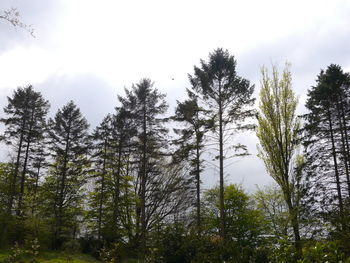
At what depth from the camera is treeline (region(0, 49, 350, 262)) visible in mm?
10875

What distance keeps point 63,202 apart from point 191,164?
14645 millimetres

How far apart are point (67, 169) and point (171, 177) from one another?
11270 mm

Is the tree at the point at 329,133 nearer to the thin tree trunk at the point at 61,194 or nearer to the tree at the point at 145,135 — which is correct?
the tree at the point at 145,135

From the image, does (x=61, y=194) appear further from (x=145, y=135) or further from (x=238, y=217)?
(x=238, y=217)

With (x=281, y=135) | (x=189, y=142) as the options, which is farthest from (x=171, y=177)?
(x=281, y=135)

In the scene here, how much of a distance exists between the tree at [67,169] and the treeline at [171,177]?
107mm

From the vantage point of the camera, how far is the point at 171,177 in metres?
19.1

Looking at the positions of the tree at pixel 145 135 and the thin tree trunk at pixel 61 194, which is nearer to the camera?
the tree at pixel 145 135

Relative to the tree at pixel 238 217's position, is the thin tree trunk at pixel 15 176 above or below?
above

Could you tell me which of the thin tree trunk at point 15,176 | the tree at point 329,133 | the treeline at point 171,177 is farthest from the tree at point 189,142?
the thin tree trunk at point 15,176

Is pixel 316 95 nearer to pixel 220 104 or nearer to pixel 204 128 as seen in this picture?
pixel 220 104

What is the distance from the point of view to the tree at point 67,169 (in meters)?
23.5

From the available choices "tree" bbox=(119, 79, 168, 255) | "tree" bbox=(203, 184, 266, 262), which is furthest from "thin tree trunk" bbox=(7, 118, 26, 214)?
"tree" bbox=(203, 184, 266, 262)

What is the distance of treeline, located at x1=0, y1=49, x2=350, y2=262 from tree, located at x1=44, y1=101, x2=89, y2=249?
0.11 metres
